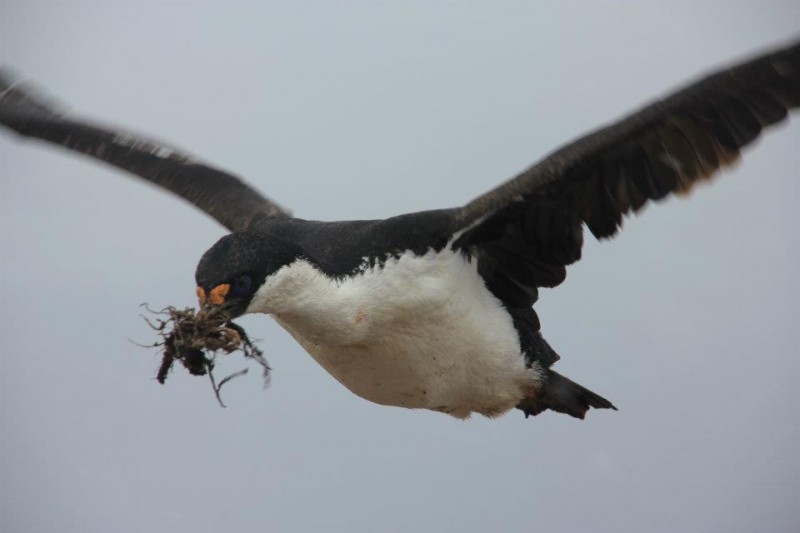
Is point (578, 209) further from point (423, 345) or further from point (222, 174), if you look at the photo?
point (222, 174)

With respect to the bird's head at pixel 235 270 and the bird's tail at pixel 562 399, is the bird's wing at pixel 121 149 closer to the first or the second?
the bird's tail at pixel 562 399

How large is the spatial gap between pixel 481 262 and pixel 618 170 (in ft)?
4.29

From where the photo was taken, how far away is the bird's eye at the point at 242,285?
24.7ft

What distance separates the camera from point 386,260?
8469mm

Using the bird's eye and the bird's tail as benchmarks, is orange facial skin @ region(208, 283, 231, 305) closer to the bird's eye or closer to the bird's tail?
the bird's eye

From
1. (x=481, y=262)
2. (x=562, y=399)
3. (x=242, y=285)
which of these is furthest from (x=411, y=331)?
(x=562, y=399)

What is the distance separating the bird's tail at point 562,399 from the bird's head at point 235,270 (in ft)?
9.83

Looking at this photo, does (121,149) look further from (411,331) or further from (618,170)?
(618,170)

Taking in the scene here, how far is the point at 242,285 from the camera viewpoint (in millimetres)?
7555

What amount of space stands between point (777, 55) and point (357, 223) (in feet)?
9.65

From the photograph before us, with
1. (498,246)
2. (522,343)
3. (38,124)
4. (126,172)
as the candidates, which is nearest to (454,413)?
(522,343)

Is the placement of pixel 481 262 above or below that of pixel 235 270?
above

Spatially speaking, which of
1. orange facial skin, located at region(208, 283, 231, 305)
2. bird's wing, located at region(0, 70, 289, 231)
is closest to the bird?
orange facial skin, located at region(208, 283, 231, 305)

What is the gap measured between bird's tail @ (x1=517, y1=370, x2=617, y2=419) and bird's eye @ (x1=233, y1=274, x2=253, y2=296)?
3072mm
